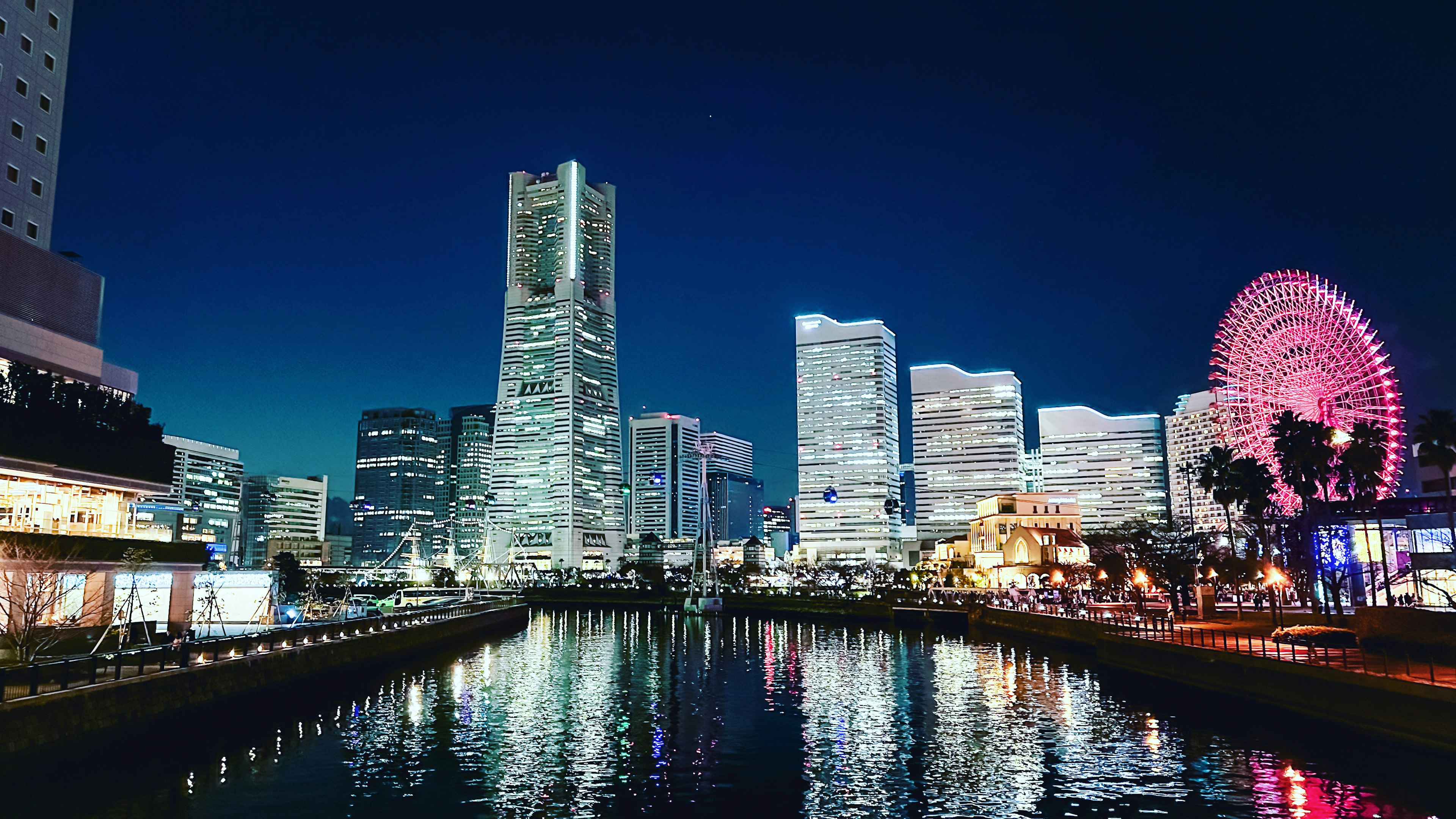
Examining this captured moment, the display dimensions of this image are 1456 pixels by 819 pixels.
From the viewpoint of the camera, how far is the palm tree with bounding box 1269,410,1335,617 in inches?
2899

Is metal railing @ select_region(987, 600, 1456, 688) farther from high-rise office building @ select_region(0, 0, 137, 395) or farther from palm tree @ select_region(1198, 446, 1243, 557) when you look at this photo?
high-rise office building @ select_region(0, 0, 137, 395)

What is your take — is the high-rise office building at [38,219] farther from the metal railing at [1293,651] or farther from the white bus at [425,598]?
the metal railing at [1293,651]

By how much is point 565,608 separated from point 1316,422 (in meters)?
127

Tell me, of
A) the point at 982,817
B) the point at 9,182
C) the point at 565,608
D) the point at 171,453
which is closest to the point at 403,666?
the point at 171,453

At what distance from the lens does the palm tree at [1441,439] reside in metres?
72.1

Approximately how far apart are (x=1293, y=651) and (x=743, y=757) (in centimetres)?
2706

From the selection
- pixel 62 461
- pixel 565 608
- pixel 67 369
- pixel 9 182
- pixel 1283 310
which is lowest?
pixel 565 608

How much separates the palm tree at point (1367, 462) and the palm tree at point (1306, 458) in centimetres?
139

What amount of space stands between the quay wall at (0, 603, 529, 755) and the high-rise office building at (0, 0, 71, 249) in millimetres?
39415

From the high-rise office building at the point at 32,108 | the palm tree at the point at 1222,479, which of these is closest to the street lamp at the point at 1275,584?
the palm tree at the point at 1222,479

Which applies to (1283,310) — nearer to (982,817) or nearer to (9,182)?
(982,817)

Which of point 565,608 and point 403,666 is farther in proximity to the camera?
point 565,608

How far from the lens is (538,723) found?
1592 inches

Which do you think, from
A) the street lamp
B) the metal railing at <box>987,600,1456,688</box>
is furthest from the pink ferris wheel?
the metal railing at <box>987,600,1456,688</box>
